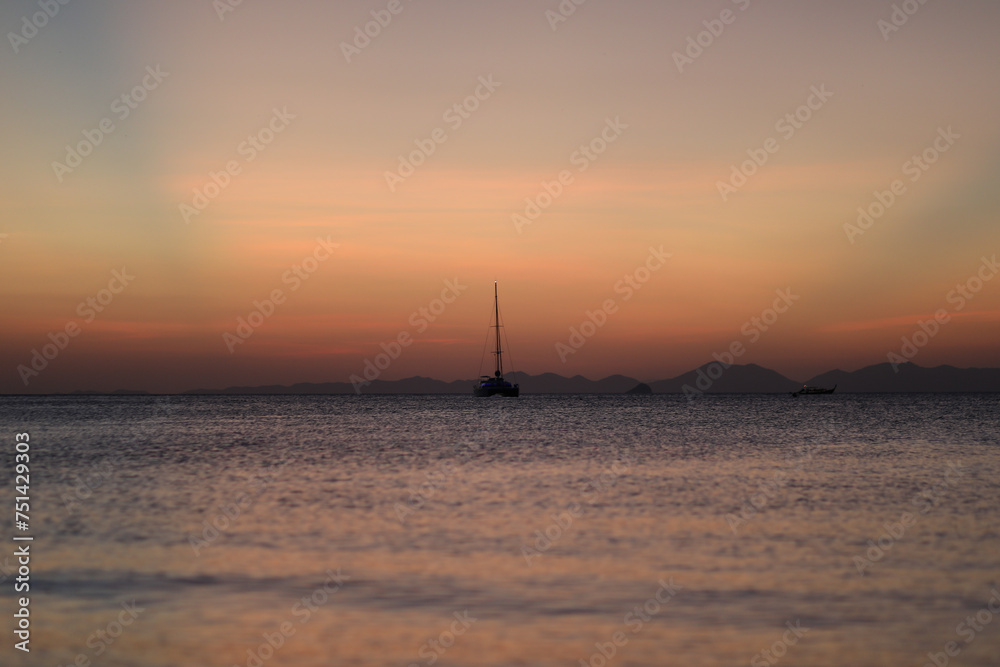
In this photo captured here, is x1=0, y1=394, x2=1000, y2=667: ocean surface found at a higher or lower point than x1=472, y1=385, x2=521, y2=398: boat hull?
higher

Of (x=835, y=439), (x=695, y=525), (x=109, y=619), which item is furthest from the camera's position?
(x=835, y=439)

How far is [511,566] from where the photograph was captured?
17625mm

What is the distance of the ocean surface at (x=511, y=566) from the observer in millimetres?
12414

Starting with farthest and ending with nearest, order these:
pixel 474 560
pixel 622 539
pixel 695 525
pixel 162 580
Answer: pixel 695 525, pixel 622 539, pixel 474 560, pixel 162 580

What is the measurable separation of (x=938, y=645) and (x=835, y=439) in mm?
52162

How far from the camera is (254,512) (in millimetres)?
25500

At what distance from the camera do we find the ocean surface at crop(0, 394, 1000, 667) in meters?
12.4

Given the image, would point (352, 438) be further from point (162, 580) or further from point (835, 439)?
point (162, 580)

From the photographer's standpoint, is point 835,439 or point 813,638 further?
point 835,439

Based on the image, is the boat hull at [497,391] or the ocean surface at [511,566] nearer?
the ocean surface at [511,566]

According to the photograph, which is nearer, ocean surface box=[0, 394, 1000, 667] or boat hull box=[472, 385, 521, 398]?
ocean surface box=[0, 394, 1000, 667]

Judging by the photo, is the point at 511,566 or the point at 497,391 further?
the point at 497,391

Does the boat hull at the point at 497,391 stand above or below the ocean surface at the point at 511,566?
below

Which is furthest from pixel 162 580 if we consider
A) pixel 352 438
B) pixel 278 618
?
pixel 352 438
